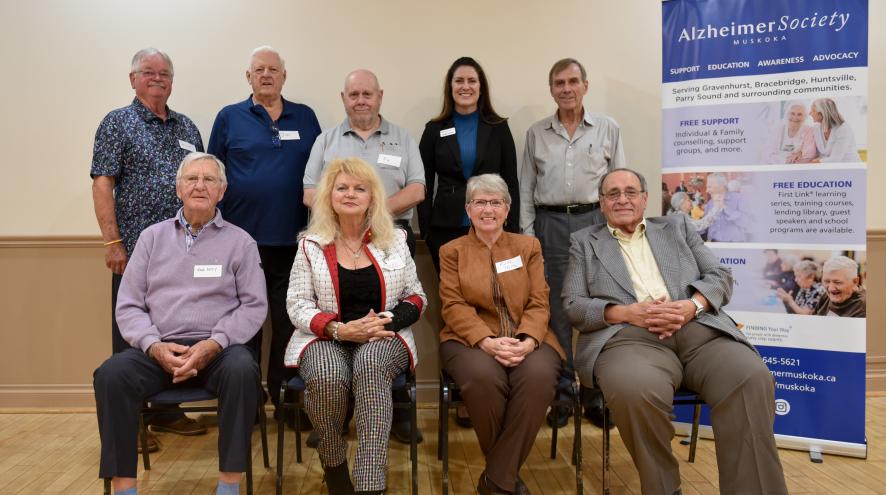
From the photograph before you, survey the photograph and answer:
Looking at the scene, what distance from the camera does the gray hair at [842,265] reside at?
2.78 meters

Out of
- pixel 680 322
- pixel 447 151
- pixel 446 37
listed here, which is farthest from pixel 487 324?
pixel 446 37

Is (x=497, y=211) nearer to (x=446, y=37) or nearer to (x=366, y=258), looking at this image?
(x=366, y=258)

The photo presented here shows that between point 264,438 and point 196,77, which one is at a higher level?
point 196,77

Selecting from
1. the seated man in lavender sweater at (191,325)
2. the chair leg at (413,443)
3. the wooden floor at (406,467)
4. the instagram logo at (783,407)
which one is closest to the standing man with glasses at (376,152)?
the wooden floor at (406,467)

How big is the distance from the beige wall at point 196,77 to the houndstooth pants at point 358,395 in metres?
1.39

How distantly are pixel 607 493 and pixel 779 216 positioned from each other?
62.4 inches

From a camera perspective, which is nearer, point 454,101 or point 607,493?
point 607,493

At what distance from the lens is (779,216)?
2.87 m

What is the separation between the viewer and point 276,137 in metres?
3.08

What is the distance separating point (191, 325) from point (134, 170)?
990 millimetres

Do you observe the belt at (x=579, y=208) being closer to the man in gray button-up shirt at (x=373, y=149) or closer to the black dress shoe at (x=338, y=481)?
the man in gray button-up shirt at (x=373, y=149)

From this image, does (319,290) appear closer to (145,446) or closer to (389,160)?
(389,160)

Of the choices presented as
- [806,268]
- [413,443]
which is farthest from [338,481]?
[806,268]

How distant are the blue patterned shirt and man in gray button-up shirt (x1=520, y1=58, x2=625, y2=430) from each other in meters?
1.81
